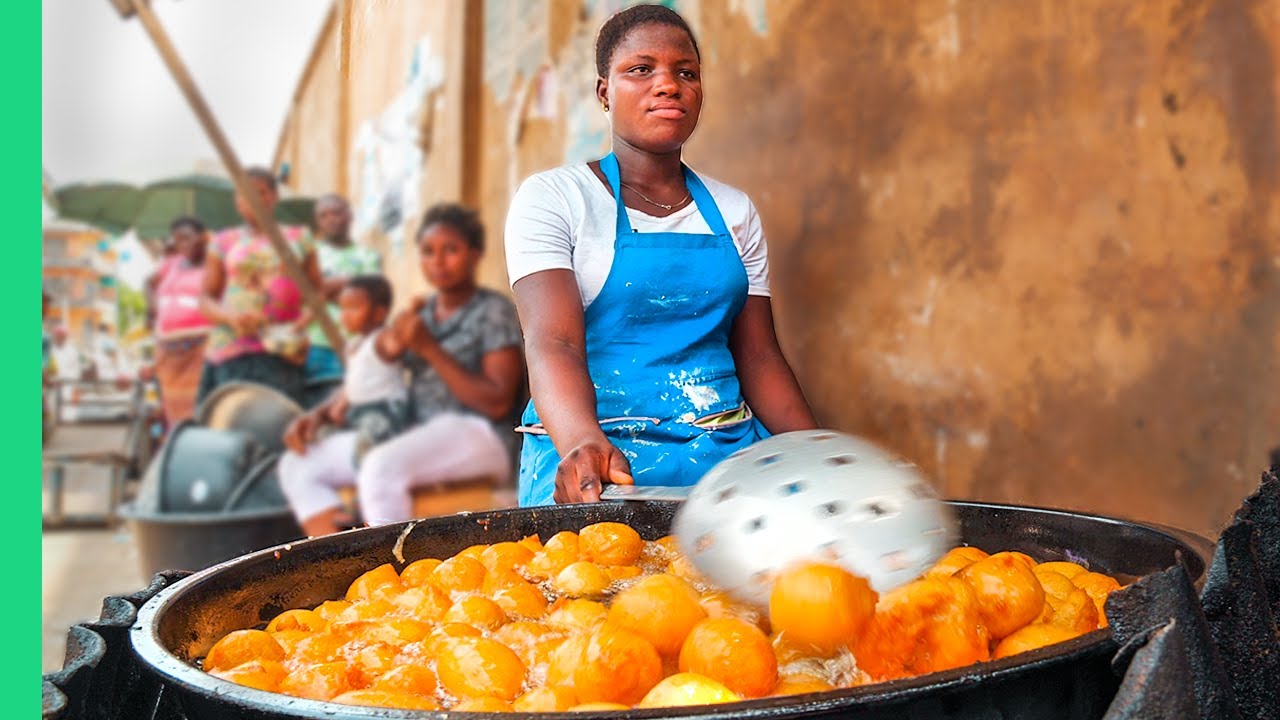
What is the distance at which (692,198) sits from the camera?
231 centimetres

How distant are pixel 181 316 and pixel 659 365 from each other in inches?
196

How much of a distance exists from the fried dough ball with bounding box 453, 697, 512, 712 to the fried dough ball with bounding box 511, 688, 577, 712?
13mm

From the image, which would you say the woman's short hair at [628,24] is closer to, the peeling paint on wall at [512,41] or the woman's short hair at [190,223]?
the peeling paint on wall at [512,41]

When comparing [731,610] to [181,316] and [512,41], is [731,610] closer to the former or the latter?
[181,316]

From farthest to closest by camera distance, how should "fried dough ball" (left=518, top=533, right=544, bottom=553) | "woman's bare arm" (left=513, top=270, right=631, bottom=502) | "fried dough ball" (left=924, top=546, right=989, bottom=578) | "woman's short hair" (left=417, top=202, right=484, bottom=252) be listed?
"woman's short hair" (left=417, top=202, right=484, bottom=252)
"woman's bare arm" (left=513, top=270, right=631, bottom=502)
"fried dough ball" (left=518, top=533, right=544, bottom=553)
"fried dough ball" (left=924, top=546, right=989, bottom=578)

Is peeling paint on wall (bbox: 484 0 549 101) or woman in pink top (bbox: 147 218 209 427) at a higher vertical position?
peeling paint on wall (bbox: 484 0 549 101)

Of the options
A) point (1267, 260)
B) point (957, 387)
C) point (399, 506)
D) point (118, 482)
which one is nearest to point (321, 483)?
point (399, 506)

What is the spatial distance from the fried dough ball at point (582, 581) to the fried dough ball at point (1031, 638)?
543 mm

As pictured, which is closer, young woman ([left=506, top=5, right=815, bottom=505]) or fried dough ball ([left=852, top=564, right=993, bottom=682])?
fried dough ball ([left=852, top=564, right=993, bottom=682])

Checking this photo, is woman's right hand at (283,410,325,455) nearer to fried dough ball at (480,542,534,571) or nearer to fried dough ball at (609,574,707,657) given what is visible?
fried dough ball at (480,542,534,571)

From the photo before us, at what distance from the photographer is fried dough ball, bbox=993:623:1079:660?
3.57ft

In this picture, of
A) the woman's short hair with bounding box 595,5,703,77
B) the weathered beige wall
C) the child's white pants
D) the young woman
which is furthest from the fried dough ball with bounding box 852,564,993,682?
the child's white pants

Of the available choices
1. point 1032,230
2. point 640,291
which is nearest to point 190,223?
point 640,291

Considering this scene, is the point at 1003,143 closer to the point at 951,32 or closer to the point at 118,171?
the point at 951,32
